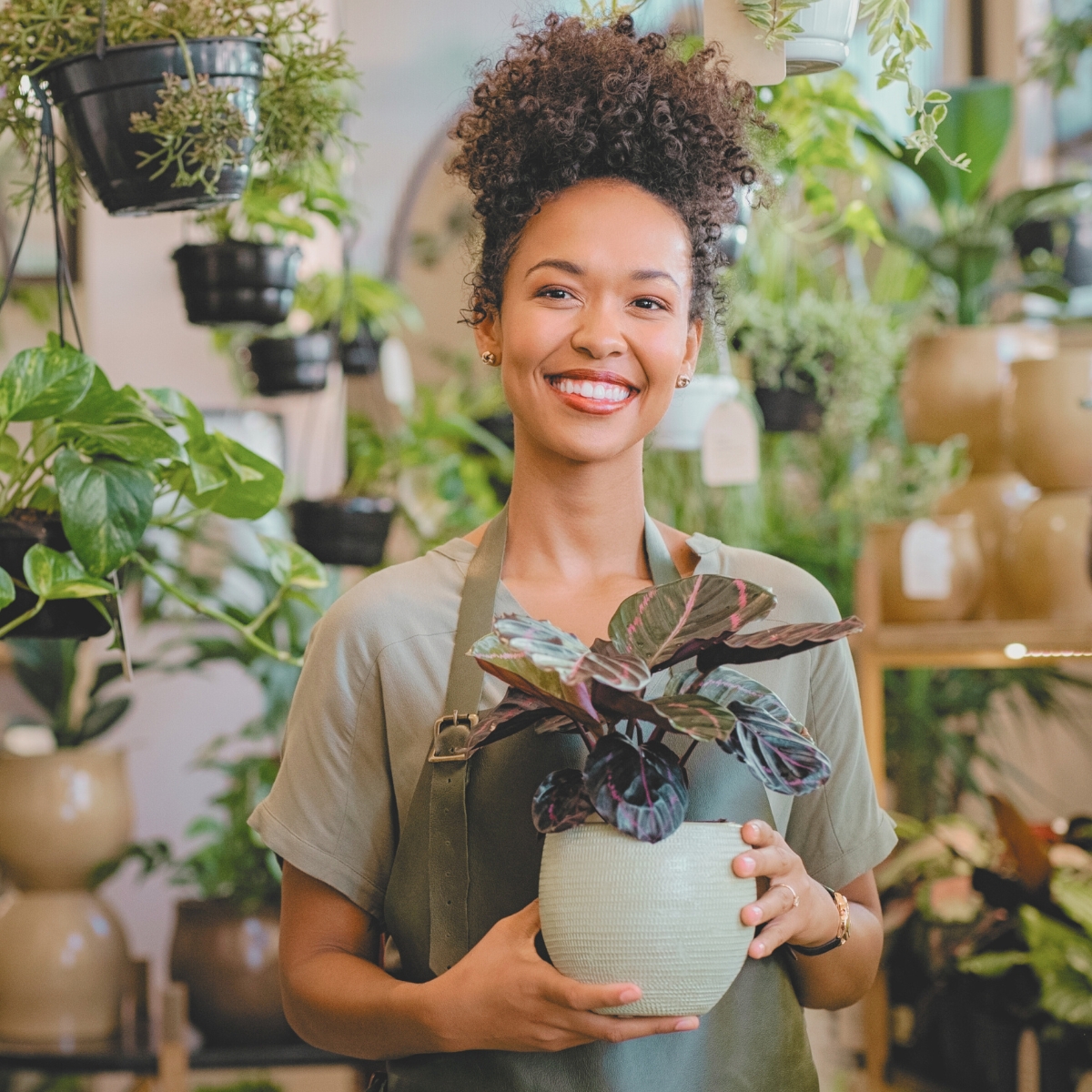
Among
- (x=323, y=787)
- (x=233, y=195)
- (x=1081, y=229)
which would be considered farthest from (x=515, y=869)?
(x=1081, y=229)

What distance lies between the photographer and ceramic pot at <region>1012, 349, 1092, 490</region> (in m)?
2.14

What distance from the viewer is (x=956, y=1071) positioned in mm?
2229

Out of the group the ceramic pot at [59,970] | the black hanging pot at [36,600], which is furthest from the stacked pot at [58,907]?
the black hanging pot at [36,600]

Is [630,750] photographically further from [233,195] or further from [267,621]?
[267,621]

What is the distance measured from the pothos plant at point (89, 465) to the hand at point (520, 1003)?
65 centimetres

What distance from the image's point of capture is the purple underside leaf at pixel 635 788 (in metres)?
0.82

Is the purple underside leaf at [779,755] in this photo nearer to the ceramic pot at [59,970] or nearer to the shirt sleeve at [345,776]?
the shirt sleeve at [345,776]

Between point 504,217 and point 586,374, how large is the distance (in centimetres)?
17

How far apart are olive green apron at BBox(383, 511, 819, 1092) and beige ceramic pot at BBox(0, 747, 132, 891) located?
1.61 m

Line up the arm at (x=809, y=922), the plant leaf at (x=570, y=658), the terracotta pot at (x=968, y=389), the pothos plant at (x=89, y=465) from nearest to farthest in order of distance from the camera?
the plant leaf at (x=570, y=658)
the arm at (x=809, y=922)
the pothos plant at (x=89, y=465)
the terracotta pot at (x=968, y=389)

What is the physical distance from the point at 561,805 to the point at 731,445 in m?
1.36

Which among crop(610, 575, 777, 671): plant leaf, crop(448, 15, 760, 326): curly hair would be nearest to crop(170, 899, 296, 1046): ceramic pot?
crop(448, 15, 760, 326): curly hair

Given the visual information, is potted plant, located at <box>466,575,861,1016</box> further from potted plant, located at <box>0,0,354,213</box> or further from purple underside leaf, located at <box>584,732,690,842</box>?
potted plant, located at <box>0,0,354,213</box>

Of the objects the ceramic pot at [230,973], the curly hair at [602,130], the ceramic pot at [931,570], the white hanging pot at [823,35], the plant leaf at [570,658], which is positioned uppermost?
the white hanging pot at [823,35]
